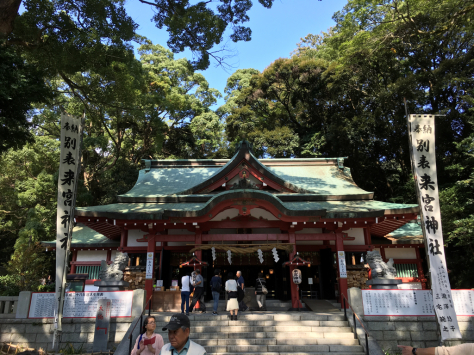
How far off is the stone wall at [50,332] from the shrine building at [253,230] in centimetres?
250

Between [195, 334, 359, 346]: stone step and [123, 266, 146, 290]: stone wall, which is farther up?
[123, 266, 146, 290]: stone wall

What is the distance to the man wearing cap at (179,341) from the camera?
285 cm

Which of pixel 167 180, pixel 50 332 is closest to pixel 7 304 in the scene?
pixel 50 332

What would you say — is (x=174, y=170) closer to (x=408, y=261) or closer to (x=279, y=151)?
(x=279, y=151)

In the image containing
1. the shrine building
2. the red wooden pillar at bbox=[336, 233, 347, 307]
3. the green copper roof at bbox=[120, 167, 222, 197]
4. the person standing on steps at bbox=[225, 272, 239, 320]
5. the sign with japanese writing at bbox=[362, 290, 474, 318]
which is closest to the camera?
the sign with japanese writing at bbox=[362, 290, 474, 318]

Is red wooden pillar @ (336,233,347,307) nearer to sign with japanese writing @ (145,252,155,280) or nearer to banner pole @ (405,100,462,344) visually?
banner pole @ (405,100,462,344)

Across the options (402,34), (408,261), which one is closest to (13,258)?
(408,261)

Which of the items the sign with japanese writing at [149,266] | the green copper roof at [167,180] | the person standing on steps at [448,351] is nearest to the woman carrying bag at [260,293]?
the sign with japanese writing at [149,266]

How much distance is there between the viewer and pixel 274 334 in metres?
8.82

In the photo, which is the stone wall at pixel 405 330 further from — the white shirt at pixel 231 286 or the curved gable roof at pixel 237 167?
the curved gable roof at pixel 237 167

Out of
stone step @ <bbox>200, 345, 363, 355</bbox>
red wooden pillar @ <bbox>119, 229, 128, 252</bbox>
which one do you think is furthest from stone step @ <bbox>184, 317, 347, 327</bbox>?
red wooden pillar @ <bbox>119, 229, 128, 252</bbox>

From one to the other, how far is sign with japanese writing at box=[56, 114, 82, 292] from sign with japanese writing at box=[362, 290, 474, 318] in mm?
8445

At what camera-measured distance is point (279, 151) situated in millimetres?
27453

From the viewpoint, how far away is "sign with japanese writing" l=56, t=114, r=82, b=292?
29.1 ft
